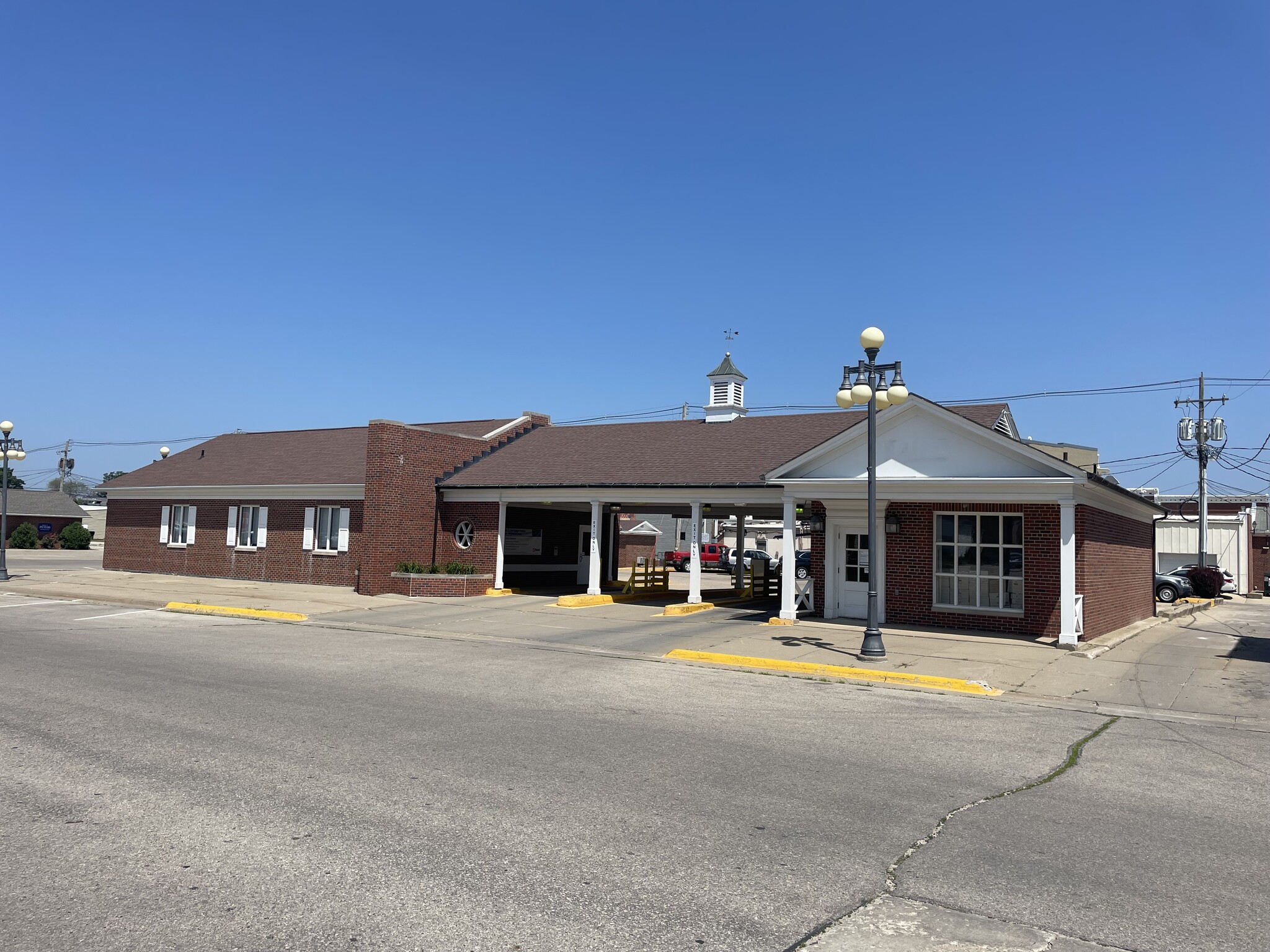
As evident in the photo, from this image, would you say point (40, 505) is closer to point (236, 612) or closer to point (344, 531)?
point (344, 531)

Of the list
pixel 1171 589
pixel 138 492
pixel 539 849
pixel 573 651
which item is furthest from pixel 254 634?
pixel 1171 589

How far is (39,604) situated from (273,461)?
11.6m

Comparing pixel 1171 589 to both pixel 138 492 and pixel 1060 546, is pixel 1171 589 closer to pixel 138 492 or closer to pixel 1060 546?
pixel 1060 546

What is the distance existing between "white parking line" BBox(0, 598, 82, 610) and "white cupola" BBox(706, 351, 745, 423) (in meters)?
18.3

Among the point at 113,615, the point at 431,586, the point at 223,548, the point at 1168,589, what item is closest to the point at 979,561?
the point at 431,586

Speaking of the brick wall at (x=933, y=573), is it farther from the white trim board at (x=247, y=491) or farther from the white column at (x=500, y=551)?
the white trim board at (x=247, y=491)

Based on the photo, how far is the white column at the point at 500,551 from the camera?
2703 centimetres

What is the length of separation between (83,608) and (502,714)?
16.7 metres

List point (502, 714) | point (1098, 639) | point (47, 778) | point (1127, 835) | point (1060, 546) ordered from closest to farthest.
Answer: point (1127, 835) < point (47, 778) < point (502, 714) < point (1060, 546) < point (1098, 639)

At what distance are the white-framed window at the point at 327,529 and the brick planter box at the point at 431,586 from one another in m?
4.22

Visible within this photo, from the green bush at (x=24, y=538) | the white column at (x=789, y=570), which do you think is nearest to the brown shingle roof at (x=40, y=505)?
the green bush at (x=24, y=538)

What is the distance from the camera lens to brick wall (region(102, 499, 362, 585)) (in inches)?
1138

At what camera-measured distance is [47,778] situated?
22.1 ft

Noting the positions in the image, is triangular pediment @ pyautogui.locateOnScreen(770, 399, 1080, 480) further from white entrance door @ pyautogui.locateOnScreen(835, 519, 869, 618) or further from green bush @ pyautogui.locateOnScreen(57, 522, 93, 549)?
→ green bush @ pyautogui.locateOnScreen(57, 522, 93, 549)
